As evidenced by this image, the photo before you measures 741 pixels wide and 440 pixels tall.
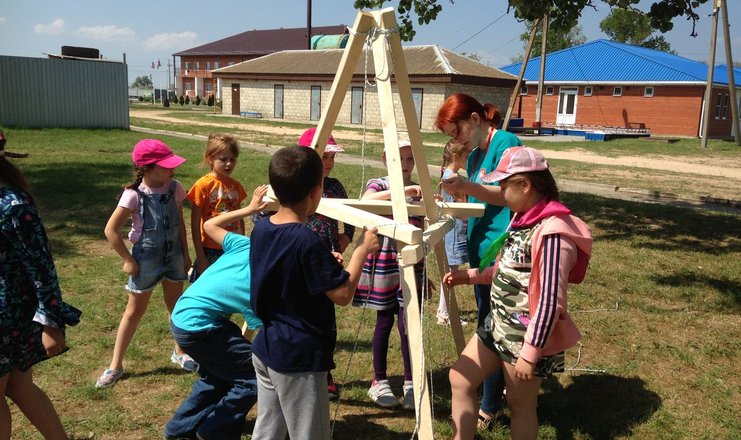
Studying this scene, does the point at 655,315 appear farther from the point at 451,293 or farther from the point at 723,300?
the point at 451,293

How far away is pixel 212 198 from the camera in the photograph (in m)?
4.09

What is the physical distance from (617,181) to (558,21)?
6.96 m

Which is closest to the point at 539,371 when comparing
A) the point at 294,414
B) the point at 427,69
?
the point at 294,414

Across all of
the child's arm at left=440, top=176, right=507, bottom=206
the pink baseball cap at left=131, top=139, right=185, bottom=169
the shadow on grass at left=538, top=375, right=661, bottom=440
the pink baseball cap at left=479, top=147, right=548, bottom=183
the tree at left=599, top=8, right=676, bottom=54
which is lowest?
the shadow on grass at left=538, top=375, right=661, bottom=440

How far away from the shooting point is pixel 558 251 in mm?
2445

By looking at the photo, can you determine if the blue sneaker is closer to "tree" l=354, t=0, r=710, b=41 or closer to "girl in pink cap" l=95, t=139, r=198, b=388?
"girl in pink cap" l=95, t=139, r=198, b=388

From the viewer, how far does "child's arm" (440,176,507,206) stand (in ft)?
9.82

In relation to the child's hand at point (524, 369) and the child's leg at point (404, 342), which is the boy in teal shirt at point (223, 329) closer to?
the child's leg at point (404, 342)

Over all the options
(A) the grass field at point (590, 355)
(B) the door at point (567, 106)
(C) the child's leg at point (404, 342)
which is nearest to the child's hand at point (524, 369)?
(A) the grass field at point (590, 355)

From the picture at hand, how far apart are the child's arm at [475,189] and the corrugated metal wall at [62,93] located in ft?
74.2

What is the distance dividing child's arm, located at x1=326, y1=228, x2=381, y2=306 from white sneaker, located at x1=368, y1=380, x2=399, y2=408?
1643mm

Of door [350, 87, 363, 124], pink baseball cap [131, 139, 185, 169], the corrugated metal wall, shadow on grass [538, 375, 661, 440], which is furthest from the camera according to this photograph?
door [350, 87, 363, 124]

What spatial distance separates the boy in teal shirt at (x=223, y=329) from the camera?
113 inches

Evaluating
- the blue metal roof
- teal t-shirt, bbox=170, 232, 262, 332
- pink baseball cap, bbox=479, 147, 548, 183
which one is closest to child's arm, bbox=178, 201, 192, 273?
teal t-shirt, bbox=170, 232, 262, 332
